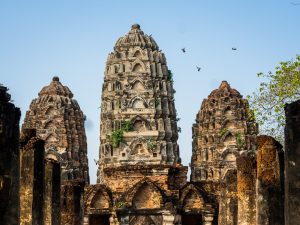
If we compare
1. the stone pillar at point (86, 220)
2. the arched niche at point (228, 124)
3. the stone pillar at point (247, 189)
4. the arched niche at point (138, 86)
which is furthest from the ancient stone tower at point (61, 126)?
the stone pillar at point (247, 189)

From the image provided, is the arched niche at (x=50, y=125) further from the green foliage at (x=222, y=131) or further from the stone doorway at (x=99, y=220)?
the stone doorway at (x=99, y=220)

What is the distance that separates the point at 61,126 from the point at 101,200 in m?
21.1

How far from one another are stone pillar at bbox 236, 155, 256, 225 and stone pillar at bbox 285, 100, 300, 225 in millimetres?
9870

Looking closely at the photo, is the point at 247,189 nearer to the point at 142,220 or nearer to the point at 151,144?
the point at 142,220

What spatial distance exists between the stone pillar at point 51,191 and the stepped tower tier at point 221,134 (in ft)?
151

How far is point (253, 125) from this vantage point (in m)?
67.5

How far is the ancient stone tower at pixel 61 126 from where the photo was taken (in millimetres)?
66812

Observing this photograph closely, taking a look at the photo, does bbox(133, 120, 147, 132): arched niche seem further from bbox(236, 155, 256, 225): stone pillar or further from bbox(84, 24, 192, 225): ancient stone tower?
bbox(236, 155, 256, 225): stone pillar

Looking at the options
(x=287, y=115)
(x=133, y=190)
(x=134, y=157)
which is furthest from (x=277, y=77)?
(x=134, y=157)

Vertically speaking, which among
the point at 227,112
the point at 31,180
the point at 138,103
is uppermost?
the point at 138,103

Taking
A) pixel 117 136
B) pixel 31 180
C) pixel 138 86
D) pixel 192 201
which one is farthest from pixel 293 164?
pixel 138 86

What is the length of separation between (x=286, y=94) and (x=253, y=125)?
137 feet

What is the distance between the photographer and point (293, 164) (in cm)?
1092

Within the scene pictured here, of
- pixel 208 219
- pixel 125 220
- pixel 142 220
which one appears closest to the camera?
pixel 208 219
